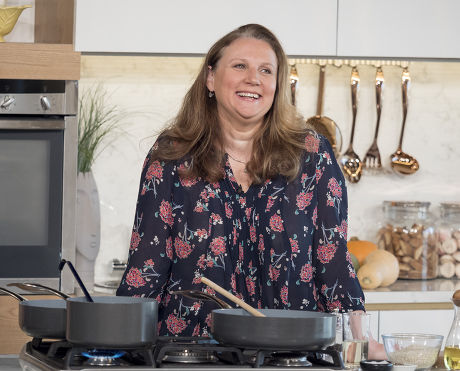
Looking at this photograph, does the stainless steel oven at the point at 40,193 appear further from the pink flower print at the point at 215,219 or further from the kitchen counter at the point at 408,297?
the kitchen counter at the point at 408,297

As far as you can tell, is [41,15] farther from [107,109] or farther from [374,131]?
[374,131]

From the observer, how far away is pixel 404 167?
308cm

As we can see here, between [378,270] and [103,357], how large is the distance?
5.71ft

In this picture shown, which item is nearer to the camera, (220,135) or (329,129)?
(220,135)

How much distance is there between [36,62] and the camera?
7.95 feet

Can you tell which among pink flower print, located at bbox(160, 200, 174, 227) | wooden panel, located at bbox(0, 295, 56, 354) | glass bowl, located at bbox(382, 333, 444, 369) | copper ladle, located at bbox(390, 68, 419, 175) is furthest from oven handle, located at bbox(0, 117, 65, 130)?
glass bowl, located at bbox(382, 333, 444, 369)

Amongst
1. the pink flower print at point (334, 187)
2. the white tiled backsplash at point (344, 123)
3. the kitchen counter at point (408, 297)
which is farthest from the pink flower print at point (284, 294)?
the white tiled backsplash at point (344, 123)

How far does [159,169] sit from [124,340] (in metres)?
0.85

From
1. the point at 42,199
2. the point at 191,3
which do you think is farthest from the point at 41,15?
the point at 42,199

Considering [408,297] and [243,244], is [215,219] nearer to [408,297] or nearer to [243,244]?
[243,244]

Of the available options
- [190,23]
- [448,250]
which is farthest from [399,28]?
[448,250]

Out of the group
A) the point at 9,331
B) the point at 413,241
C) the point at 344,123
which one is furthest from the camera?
the point at 344,123

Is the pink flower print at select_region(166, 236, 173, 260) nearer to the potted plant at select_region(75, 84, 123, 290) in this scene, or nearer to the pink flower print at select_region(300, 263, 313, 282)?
the pink flower print at select_region(300, 263, 313, 282)

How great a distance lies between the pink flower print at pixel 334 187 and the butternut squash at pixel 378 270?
34.5 inches
